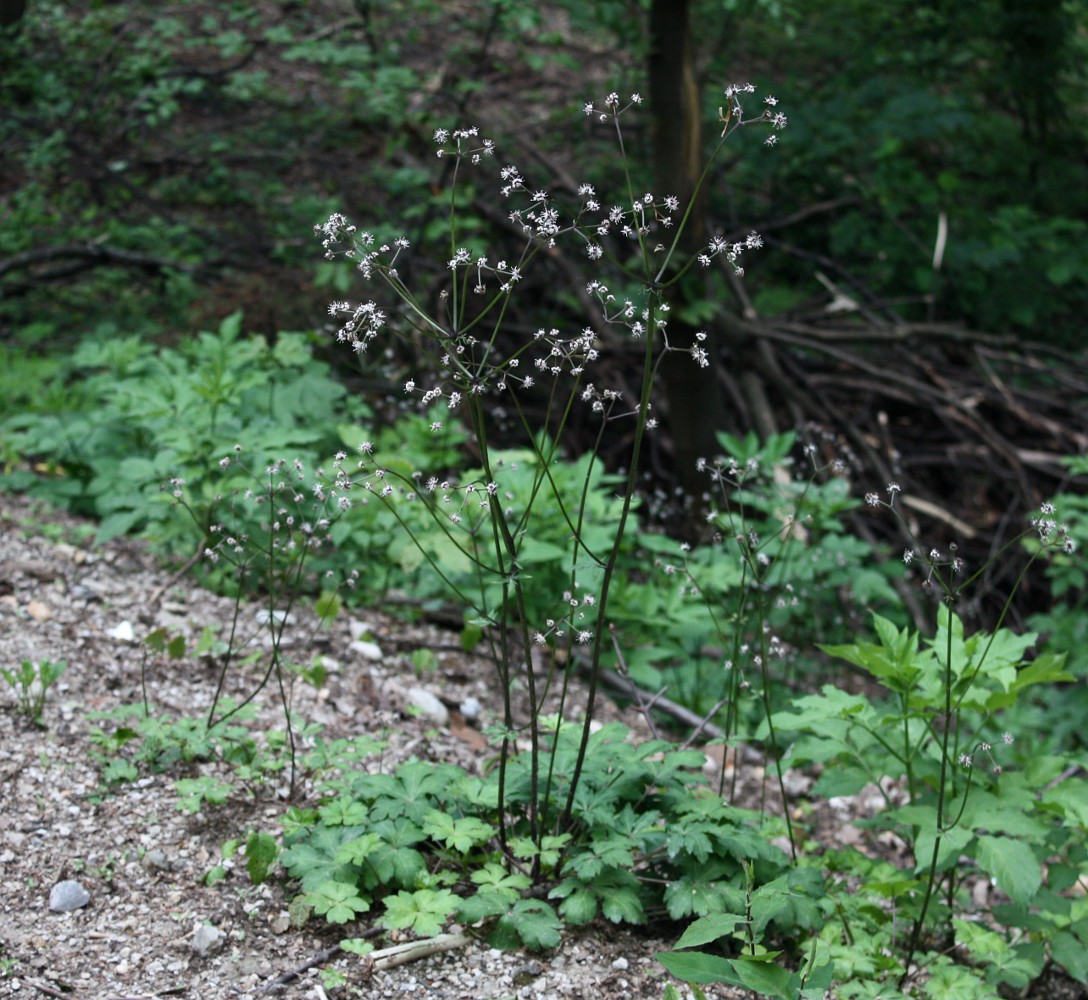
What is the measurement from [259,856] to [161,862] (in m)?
0.26

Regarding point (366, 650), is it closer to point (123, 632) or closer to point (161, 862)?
point (123, 632)

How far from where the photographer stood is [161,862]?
254 centimetres

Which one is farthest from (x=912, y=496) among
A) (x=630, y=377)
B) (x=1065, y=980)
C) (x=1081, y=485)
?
(x=1065, y=980)

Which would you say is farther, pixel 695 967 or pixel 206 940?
pixel 206 940

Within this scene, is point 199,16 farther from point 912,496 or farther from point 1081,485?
point 1081,485

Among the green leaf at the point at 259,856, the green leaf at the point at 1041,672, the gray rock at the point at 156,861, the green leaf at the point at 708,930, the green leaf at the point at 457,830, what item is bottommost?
the gray rock at the point at 156,861

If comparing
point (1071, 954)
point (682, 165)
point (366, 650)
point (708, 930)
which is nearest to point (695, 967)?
point (708, 930)

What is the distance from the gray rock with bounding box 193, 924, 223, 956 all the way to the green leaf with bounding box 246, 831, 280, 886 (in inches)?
6.6

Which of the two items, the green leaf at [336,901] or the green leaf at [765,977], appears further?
the green leaf at [336,901]

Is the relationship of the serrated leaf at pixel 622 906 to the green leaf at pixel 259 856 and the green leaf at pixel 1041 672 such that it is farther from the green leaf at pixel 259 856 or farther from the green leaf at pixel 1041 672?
the green leaf at pixel 1041 672

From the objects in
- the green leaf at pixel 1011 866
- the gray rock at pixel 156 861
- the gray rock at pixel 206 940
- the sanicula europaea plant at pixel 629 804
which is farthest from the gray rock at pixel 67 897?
the green leaf at pixel 1011 866

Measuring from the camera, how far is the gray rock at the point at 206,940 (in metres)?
2.28

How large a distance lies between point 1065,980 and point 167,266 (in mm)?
5974

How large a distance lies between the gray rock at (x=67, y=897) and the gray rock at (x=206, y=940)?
0.27 meters
